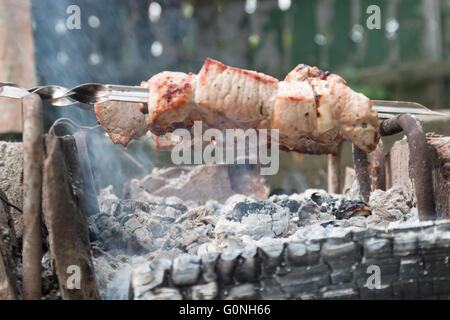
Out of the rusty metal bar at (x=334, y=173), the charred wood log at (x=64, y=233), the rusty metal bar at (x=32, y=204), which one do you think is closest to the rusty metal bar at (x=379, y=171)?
the rusty metal bar at (x=334, y=173)

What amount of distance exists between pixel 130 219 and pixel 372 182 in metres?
1.91

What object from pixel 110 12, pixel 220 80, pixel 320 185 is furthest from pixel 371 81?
pixel 220 80

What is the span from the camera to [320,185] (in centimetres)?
477

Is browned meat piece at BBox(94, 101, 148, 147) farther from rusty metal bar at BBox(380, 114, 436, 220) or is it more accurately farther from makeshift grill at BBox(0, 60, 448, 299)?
rusty metal bar at BBox(380, 114, 436, 220)

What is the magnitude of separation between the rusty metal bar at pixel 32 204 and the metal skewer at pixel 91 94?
266mm

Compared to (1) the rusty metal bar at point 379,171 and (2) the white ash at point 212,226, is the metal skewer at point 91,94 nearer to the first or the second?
(2) the white ash at point 212,226

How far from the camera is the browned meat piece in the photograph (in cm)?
247

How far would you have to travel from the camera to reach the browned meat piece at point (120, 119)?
2.47 m

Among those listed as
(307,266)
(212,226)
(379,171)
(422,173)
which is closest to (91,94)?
(212,226)

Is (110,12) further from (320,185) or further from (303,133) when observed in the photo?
(303,133)

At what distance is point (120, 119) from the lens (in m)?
2.50

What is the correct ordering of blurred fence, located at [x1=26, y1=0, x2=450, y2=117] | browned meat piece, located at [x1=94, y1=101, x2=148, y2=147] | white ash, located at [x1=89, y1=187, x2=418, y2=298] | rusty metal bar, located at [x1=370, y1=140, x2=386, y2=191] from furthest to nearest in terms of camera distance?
1. blurred fence, located at [x1=26, y1=0, x2=450, y2=117]
2. rusty metal bar, located at [x1=370, y1=140, x2=386, y2=191]
3. browned meat piece, located at [x1=94, y1=101, x2=148, y2=147]
4. white ash, located at [x1=89, y1=187, x2=418, y2=298]

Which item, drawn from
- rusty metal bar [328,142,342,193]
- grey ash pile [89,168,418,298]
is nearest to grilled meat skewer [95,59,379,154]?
grey ash pile [89,168,418,298]

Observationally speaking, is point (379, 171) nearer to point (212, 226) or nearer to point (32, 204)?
point (212, 226)
